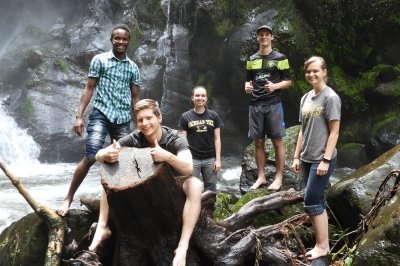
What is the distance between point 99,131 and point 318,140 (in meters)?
2.40

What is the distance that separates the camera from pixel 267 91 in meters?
5.99

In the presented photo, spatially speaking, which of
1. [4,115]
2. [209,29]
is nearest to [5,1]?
[4,115]

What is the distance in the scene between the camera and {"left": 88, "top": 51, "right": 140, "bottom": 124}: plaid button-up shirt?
5.32m

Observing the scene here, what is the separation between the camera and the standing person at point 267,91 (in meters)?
5.93

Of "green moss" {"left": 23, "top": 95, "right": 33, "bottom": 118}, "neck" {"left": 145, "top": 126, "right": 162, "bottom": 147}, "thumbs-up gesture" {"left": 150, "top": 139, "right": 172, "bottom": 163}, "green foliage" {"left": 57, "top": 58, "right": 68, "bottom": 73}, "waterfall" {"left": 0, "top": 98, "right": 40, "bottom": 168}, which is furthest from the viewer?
"green foliage" {"left": 57, "top": 58, "right": 68, "bottom": 73}

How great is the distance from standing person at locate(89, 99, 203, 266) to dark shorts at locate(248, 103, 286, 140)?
212 cm

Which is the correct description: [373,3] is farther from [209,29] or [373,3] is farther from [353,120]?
[209,29]

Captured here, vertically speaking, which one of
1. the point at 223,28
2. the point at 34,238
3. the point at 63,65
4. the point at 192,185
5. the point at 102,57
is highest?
the point at 223,28

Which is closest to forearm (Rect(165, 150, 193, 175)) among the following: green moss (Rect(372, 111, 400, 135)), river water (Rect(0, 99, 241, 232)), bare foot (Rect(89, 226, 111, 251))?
bare foot (Rect(89, 226, 111, 251))

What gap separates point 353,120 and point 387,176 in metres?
7.82

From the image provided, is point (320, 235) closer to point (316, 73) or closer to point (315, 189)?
point (315, 189)

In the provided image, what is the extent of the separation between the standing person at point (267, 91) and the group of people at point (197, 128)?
0.01m

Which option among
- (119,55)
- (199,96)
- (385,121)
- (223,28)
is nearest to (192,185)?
(119,55)

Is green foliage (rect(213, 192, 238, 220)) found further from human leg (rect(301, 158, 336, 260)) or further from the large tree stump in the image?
the large tree stump
